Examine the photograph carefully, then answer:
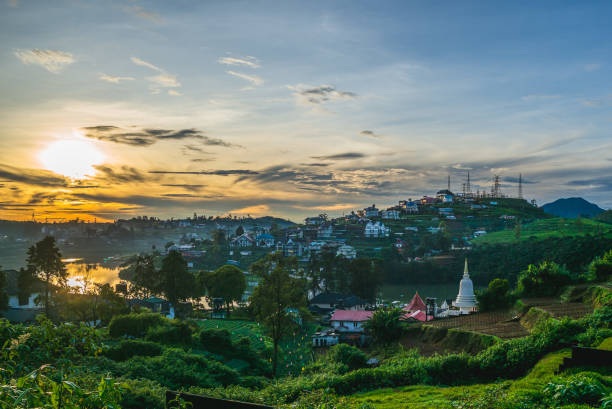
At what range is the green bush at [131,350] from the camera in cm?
1686

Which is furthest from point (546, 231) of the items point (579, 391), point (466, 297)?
point (579, 391)

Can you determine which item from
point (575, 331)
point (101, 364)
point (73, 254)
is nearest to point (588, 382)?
point (575, 331)

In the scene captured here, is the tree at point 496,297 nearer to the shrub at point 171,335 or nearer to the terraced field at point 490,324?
the terraced field at point 490,324

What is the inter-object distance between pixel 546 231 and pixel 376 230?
33.6m

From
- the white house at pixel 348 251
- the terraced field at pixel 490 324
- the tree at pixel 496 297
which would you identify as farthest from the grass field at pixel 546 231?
the terraced field at pixel 490 324

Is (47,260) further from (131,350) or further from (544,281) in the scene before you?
(544,281)

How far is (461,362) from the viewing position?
12211 millimetres

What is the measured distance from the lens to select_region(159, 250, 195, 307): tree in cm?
3803

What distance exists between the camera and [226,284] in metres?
42.4

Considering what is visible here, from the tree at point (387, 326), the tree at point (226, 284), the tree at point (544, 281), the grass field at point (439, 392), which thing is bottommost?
the tree at point (226, 284)

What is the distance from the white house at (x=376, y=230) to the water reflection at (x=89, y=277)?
5265 centimetres

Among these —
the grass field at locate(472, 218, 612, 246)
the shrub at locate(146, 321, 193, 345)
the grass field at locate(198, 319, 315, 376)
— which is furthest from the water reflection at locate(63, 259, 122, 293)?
the grass field at locate(472, 218, 612, 246)

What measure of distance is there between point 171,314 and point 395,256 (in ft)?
140

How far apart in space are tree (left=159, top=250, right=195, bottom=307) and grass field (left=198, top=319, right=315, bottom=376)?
3.78 metres
